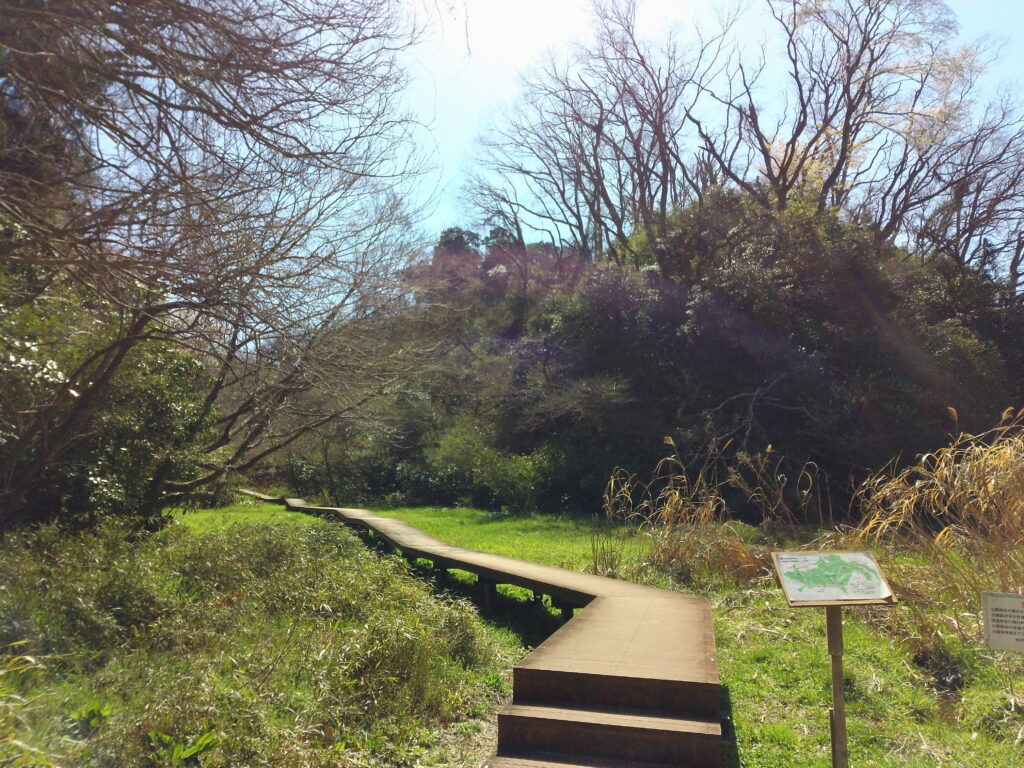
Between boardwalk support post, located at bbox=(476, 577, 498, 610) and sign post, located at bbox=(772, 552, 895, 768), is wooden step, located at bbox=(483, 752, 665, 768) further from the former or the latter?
boardwalk support post, located at bbox=(476, 577, 498, 610)

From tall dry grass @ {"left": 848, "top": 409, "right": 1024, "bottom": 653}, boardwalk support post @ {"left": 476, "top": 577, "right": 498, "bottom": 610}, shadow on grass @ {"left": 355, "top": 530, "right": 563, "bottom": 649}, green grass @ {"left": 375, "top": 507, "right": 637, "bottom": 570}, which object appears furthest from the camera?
green grass @ {"left": 375, "top": 507, "right": 637, "bottom": 570}

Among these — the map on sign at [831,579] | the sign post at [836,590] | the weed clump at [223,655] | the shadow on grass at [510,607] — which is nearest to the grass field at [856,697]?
the sign post at [836,590]

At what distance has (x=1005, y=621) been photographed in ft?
14.4

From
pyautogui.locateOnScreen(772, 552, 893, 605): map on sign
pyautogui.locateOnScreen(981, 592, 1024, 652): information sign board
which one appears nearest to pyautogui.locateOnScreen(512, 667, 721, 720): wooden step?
pyautogui.locateOnScreen(772, 552, 893, 605): map on sign

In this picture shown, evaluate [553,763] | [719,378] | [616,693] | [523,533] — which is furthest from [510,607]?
[719,378]

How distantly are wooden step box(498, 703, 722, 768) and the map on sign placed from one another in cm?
88

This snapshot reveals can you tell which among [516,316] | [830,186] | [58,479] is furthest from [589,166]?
[58,479]

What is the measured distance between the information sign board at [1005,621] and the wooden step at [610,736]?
1.49 m

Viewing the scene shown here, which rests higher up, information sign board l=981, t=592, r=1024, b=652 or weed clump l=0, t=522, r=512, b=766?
information sign board l=981, t=592, r=1024, b=652

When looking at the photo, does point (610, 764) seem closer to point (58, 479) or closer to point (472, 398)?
point (58, 479)

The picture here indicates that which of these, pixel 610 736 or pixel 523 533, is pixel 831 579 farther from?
pixel 523 533

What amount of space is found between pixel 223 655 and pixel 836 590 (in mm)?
3555

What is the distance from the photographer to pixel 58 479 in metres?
9.86

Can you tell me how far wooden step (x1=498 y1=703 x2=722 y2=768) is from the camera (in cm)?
426
